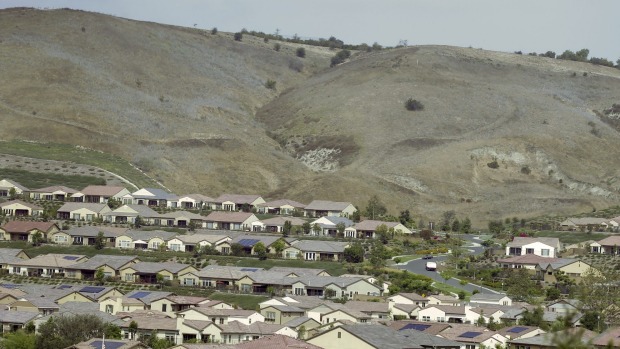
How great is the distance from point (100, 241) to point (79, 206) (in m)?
19.1

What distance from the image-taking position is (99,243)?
385 feet

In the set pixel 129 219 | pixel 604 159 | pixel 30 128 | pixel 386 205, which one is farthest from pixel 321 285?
pixel 604 159

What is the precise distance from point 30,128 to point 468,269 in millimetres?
87865

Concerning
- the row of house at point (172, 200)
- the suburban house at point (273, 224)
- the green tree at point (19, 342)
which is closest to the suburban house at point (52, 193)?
the row of house at point (172, 200)

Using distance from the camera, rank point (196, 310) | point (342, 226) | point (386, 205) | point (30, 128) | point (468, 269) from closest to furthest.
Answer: point (196, 310) < point (468, 269) < point (342, 226) < point (386, 205) < point (30, 128)

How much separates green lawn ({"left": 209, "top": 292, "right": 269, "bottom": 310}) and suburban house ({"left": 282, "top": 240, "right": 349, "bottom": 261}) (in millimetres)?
19693

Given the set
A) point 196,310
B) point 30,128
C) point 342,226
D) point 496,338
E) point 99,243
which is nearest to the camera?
point 496,338

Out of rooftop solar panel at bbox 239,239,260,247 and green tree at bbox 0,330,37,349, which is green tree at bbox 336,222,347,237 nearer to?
rooftop solar panel at bbox 239,239,260,247

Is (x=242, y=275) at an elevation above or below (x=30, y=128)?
below

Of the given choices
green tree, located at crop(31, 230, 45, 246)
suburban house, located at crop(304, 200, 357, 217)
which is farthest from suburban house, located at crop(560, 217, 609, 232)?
green tree, located at crop(31, 230, 45, 246)

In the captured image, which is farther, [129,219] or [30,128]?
[30,128]

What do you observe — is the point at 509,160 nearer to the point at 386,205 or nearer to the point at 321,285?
the point at 386,205

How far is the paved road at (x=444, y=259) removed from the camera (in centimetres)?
10176

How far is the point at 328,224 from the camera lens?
445 ft
